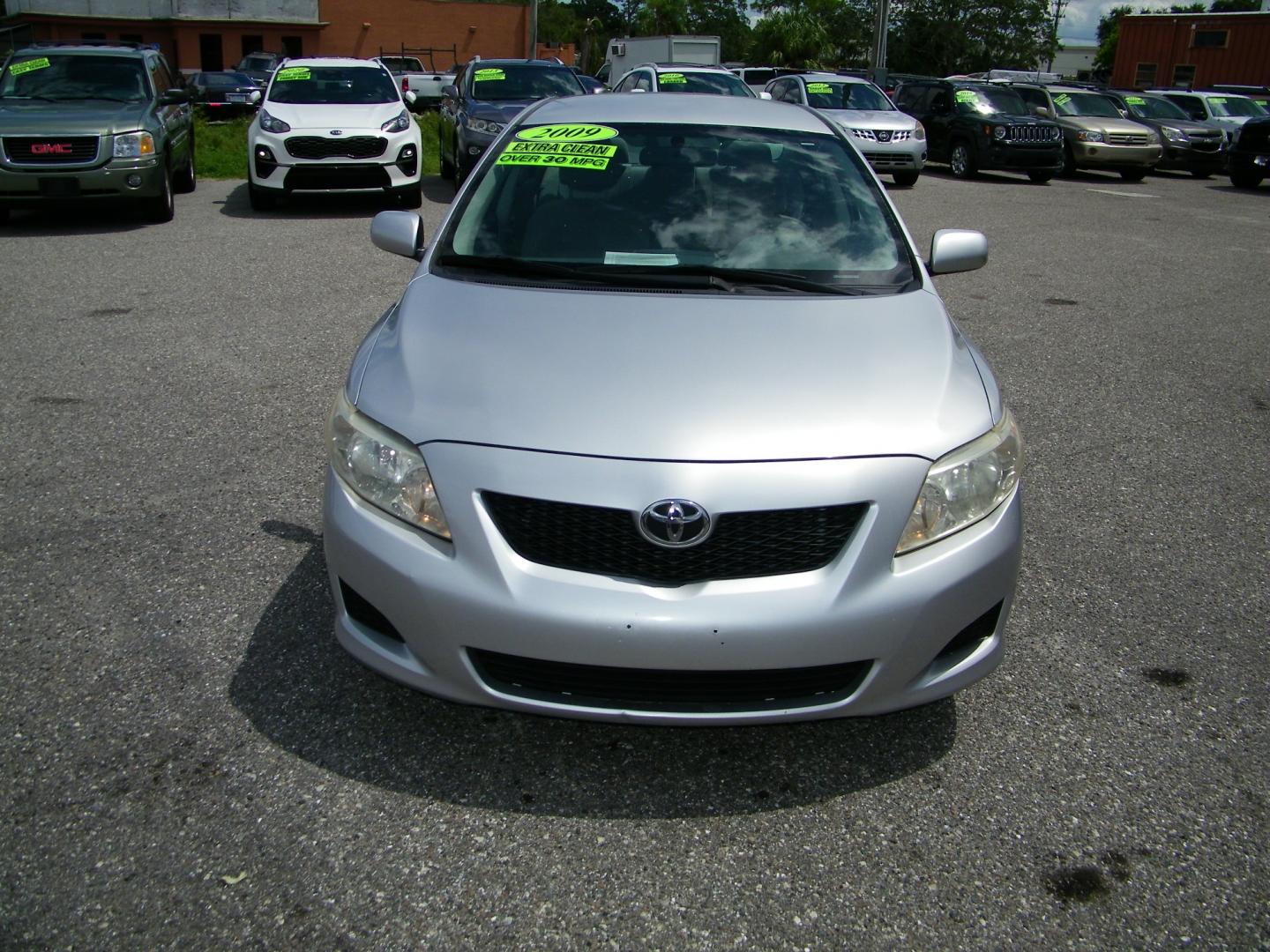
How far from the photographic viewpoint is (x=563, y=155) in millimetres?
4312

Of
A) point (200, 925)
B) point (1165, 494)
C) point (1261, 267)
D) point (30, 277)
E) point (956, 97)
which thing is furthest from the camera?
point (956, 97)

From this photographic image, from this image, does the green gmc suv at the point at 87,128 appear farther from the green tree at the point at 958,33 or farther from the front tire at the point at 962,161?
the green tree at the point at 958,33

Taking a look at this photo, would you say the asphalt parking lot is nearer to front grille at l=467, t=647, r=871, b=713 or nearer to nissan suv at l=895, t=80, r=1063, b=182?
front grille at l=467, t=647, r=871, b=713

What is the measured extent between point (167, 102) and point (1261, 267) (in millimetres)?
11569

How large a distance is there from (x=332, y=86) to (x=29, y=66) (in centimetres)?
322

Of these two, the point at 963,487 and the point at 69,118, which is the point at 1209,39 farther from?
the point at 963,487

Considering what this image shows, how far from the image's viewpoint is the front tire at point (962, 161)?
20.4 meters

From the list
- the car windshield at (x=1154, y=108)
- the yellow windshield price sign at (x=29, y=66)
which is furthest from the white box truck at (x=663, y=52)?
the yellow windshield price sign at (x=29, y=66)

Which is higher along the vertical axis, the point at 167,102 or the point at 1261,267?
the point at 167,102

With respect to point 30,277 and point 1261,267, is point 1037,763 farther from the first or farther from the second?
point 1261,267

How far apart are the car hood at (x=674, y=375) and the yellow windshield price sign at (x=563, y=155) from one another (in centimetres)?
83

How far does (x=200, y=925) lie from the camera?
249 centimetres

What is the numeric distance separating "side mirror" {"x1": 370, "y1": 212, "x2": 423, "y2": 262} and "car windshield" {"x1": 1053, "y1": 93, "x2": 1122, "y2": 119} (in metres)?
20.4

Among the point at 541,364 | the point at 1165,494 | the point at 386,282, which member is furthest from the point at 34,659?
the point at 386,282
